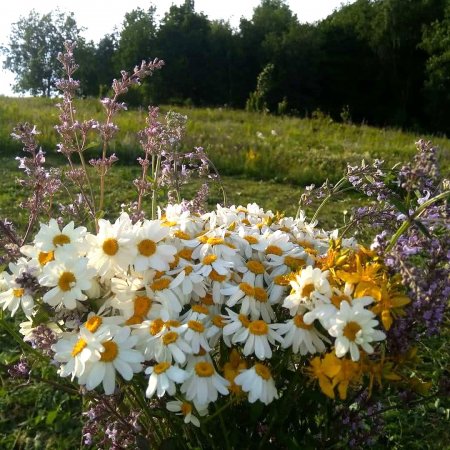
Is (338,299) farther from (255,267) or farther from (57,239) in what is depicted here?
(57,239)

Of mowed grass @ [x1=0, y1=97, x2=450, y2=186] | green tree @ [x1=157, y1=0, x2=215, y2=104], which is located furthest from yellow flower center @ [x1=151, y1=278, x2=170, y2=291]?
green tree @ [x1=157, y1=0, x2=215, y2=104]

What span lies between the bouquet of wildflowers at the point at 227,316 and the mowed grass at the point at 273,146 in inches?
170

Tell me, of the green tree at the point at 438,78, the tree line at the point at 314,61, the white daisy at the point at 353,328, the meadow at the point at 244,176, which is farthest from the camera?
the tree line at the point at 314,61

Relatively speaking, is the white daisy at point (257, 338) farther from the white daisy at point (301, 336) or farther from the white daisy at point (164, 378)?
the white daisy at point (164, 378)

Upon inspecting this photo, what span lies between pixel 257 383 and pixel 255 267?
276 mm

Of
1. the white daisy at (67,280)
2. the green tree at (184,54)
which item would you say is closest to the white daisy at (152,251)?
the white daisy at (67,280)

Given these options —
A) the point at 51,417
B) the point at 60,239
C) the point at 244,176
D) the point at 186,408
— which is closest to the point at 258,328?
the point at 186,408

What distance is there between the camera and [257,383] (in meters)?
1.11

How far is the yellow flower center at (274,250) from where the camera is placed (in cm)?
133

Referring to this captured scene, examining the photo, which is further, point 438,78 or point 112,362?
point 438,78

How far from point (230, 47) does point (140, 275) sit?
32898 mm

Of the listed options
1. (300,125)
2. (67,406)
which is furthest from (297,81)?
(67,406)

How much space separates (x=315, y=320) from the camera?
1.18 meters

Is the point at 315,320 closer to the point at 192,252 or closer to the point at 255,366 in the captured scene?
the point at 255,366
